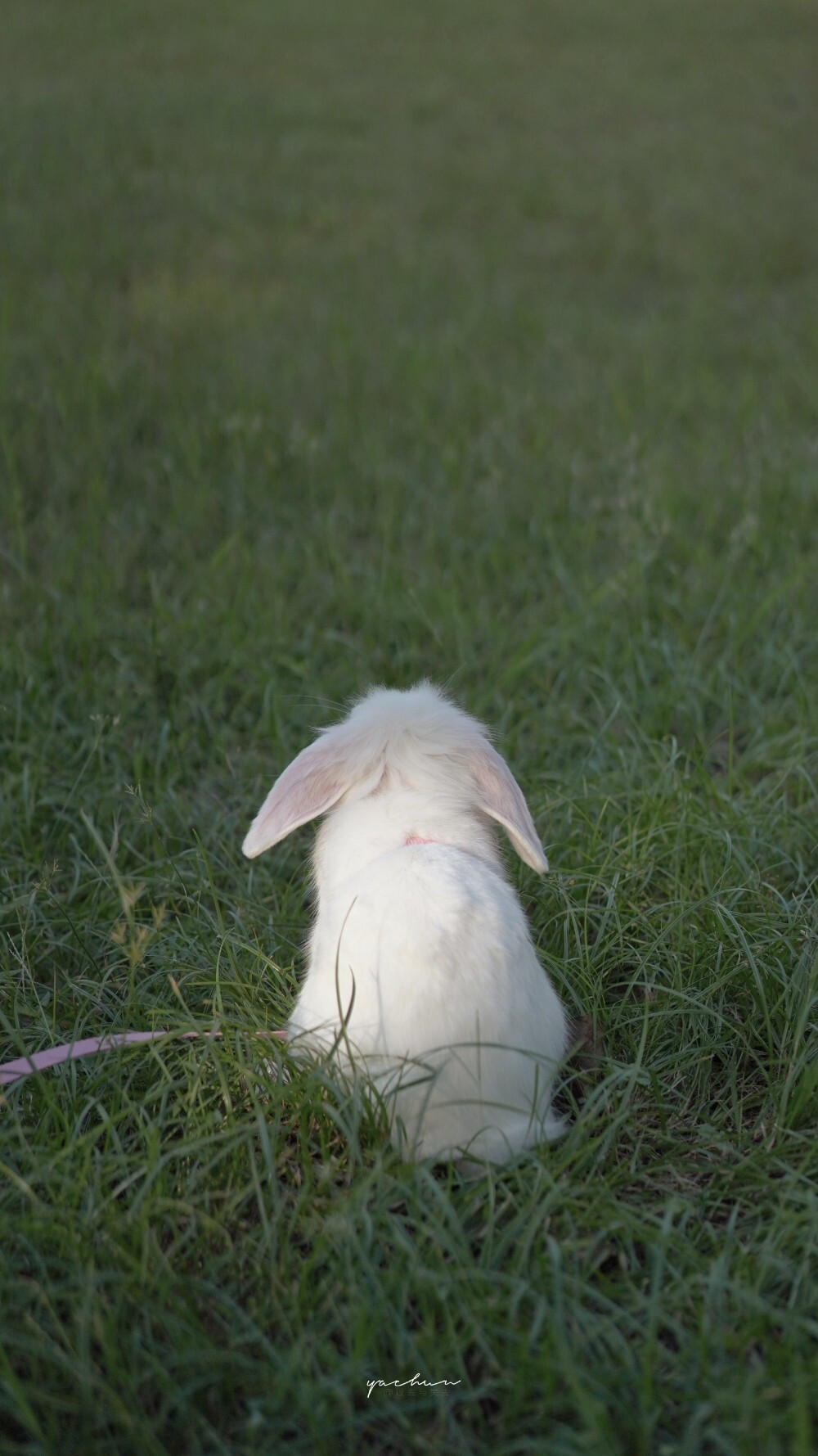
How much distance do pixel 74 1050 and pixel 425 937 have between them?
0.74 meters

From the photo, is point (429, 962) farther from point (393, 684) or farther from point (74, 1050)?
point (393, 684)

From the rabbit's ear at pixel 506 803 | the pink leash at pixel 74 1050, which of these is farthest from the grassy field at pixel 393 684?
the rabbit's ear at pixel 506 803

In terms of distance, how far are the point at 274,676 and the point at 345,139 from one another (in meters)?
7.05

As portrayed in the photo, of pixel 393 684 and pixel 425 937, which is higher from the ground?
pixel 425 937

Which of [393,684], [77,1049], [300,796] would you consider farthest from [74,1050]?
[393,684]

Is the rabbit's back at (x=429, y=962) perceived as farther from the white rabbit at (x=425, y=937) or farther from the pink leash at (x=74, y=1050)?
the pink leash at (x=74, y=1050)

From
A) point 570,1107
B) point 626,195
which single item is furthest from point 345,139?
point 570,1107

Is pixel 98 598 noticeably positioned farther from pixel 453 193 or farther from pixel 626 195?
pixel 626 195

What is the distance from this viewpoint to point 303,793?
2146 mm

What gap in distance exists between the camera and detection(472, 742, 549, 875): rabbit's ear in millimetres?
2127

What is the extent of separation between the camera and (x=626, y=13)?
13.1 m

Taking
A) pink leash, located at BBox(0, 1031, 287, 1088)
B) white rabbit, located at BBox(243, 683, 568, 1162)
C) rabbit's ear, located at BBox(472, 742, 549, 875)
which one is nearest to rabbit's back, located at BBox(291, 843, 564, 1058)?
white rabbit, located at BBox(243, 683, 568, 1162)

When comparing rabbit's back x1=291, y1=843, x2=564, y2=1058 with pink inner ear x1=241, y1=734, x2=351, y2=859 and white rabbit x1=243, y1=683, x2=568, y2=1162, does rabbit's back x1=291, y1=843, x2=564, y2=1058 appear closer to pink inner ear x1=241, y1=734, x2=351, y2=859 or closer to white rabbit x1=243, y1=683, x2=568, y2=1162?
white rabbit x1=243, y1=683, x2=568, y2=1162

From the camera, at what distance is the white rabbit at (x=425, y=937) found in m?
1.86
